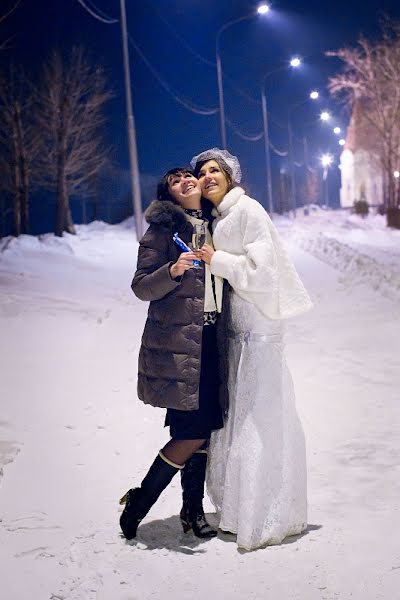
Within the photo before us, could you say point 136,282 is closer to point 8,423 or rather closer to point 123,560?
point 123,560

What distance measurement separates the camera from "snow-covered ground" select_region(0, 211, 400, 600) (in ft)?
12.4

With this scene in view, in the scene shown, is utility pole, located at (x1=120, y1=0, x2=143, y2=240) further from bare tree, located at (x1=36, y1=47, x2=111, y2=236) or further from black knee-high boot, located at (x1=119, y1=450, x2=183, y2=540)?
black knee-high boot, located at (x1=119, y1=450, x2=183, y2=540)

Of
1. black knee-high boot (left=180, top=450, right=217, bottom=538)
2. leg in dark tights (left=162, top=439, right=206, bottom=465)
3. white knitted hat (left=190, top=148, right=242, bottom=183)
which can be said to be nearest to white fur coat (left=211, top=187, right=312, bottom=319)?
white knitted hat (left=190, top=148, right=242, bottom=183)

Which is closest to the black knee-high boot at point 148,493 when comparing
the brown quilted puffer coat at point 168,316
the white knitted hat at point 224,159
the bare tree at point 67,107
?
the brown quilted puffer coat at point 168,316

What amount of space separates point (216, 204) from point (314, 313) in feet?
29.9

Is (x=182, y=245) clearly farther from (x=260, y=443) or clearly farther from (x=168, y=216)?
(x=260, y=443)

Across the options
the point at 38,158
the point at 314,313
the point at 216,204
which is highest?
the point at 38,158

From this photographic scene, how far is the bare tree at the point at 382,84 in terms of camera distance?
38969 millimetres

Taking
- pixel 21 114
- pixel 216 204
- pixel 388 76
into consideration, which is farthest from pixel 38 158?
pixel 216 204

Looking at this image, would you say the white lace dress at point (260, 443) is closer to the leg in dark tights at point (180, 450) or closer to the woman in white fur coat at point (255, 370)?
the woman in white fur coat at point (255, 370)

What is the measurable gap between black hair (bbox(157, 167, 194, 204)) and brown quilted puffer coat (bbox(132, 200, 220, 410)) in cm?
9

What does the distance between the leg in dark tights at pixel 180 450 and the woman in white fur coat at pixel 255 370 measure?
201 millimetres

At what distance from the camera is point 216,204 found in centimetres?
430

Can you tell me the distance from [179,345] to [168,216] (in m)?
0.68
